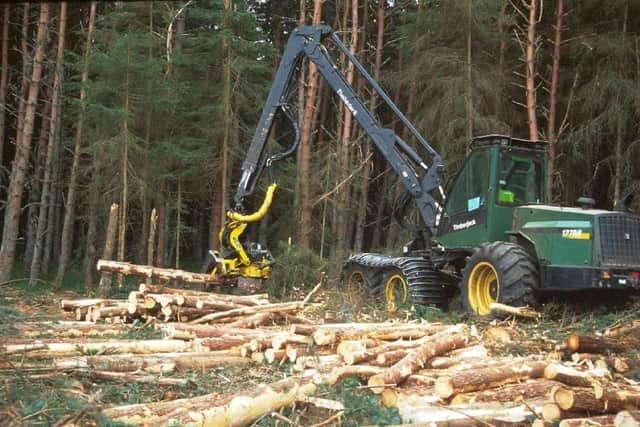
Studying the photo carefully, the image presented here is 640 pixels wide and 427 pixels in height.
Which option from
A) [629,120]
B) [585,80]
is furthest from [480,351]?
[585,80]

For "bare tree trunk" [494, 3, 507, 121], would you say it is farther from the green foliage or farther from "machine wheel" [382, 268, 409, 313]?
"machine wheel" [382, 268, 409, 313]

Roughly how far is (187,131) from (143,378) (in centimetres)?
1521

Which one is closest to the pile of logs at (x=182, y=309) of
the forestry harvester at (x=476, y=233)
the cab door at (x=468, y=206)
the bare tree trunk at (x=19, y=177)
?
the forestry harvester at (x=476, y=233)

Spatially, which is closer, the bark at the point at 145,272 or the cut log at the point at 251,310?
the cut log at the point at 251,310

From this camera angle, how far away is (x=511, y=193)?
1158 cm

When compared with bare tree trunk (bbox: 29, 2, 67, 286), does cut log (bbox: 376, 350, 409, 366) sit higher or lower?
lower

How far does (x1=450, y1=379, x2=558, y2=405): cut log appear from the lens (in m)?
5.93

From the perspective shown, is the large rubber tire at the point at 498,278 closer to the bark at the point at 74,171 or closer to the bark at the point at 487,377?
the bark at the point at 487,377

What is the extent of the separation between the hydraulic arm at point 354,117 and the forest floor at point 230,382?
122 inches

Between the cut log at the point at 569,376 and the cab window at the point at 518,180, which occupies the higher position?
the cab window at the point at 518,180

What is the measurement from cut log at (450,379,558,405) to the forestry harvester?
3.93 m

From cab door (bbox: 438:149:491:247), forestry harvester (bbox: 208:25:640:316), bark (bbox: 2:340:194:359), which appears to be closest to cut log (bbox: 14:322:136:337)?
bark (bbox: 2:340:194:359)

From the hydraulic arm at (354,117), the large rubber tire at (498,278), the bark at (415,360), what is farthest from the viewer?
the hydraulic arm at (354,117)

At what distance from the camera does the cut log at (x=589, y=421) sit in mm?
5012
